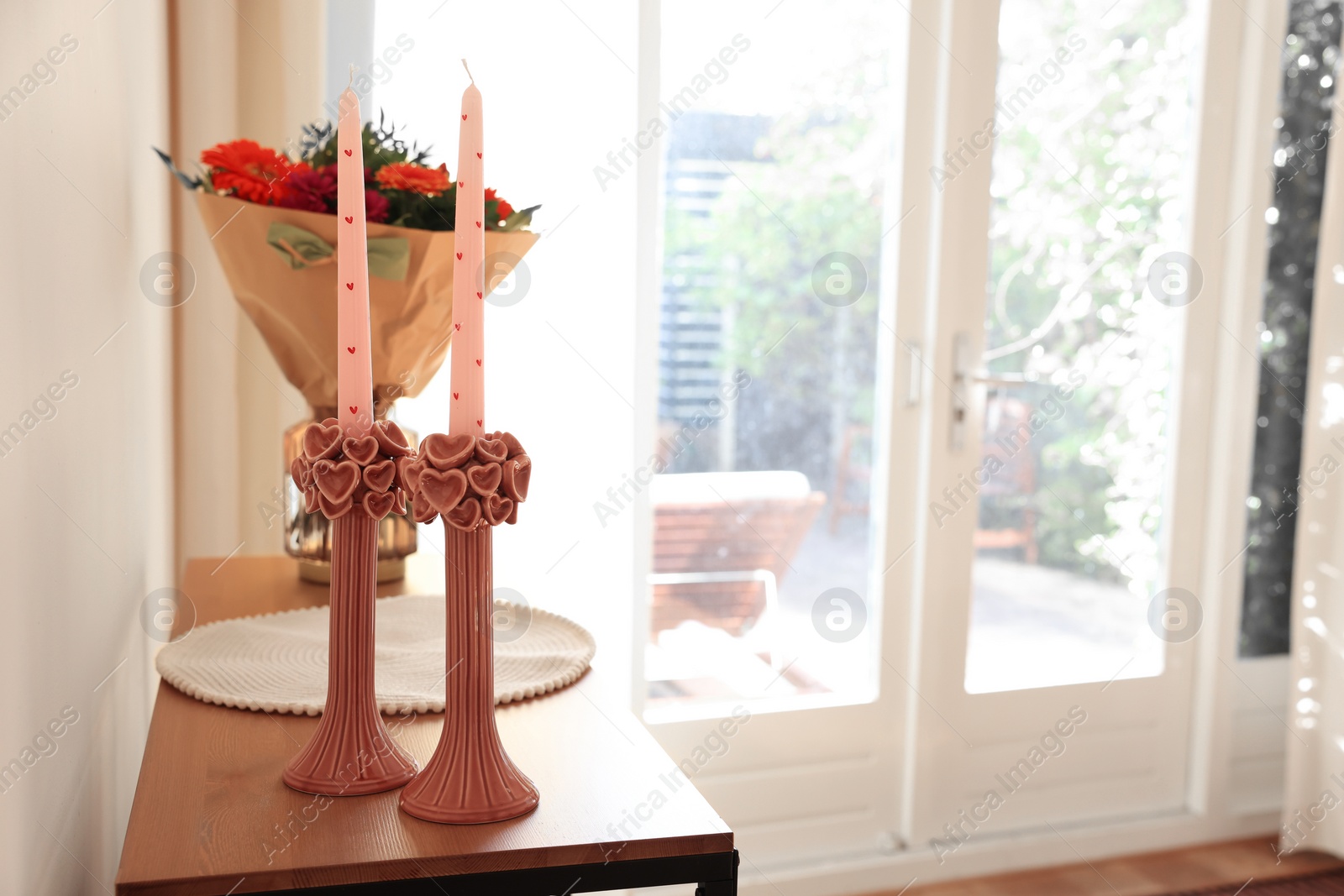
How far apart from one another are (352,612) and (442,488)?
0.39 ft

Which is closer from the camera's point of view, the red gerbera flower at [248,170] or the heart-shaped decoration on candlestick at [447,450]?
the heart-shaped decoration on candlestick at [447,450]

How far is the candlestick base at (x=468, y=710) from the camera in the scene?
56 centimetres

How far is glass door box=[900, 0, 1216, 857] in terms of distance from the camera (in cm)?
223

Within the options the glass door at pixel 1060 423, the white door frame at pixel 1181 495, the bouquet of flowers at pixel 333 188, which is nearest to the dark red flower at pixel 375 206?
the bouquet of flowers at pixel 333 188

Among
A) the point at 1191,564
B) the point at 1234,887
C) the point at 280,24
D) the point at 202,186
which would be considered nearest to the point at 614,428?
the point at 280,24

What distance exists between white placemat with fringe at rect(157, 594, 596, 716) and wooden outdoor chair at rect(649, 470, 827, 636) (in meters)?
1.14

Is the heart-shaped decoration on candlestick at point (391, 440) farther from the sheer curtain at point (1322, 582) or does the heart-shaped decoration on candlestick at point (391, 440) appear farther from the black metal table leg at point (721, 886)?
the sheer curtain at point (1322, 582)

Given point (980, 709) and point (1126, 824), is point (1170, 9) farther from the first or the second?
point (1126, 824)

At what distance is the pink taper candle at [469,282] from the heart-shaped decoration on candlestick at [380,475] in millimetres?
58

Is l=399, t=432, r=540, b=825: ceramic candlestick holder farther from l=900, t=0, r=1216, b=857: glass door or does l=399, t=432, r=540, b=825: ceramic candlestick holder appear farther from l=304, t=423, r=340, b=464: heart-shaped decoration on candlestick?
l=900, t=0, r=1216, b=857: glass door

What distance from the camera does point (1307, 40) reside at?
241 cm

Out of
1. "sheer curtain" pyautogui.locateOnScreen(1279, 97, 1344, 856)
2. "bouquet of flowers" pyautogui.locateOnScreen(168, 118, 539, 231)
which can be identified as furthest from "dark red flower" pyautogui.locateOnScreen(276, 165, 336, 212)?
"sheer curtain" pyautogui.locateOnScreen(1279, 97, 1344, 856)

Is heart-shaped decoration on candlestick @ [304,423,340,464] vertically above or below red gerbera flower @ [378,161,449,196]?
below

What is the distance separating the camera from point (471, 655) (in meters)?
0.57
